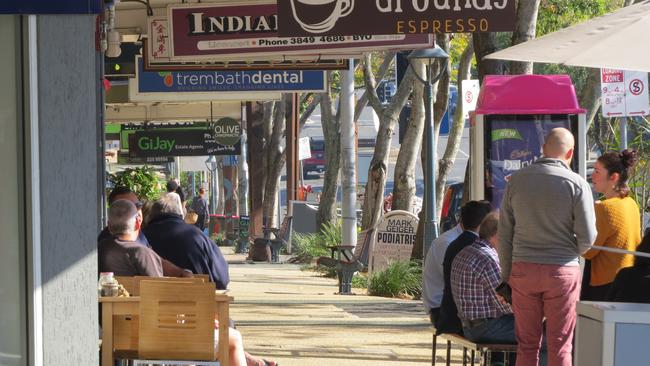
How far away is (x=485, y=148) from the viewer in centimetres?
1233

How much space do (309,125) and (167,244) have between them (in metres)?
80.6

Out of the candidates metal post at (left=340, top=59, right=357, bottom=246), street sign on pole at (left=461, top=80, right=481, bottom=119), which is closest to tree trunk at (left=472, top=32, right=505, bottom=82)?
street sign on pole at (left=461, top=80, right=481, bottom=119)

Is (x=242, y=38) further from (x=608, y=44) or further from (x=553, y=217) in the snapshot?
(x=608, y=44)

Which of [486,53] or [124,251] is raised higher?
[486,53]

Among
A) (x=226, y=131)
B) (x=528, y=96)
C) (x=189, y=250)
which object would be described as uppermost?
(x=528, y=96)

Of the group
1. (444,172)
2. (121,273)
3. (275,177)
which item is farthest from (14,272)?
(275,177)

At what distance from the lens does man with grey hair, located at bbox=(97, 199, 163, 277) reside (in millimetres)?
8952

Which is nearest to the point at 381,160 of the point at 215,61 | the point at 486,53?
the point at 486,53

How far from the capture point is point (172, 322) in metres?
8.01

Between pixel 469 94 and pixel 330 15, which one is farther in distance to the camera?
pixel 469 94

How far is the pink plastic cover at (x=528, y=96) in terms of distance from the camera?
12.2 metres

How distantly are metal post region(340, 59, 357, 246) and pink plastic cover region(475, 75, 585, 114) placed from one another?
12.3 metres

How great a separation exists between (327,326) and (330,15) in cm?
572

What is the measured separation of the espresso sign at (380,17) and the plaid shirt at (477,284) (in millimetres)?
1982
